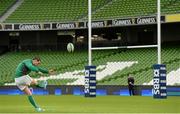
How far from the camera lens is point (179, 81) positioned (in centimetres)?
3988

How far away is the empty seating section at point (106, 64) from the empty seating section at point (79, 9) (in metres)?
3.24

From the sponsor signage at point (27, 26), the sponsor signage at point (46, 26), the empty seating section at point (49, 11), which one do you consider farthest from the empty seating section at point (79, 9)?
the sponsor signage at point (46, 26)

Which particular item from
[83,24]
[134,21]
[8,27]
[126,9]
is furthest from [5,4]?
[134,21]

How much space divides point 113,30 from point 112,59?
5.23 m

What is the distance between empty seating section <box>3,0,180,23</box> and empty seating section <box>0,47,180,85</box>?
3.24m

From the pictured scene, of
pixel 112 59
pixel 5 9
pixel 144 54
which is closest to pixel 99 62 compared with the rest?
pixel 112 59

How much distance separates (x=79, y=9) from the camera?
52.8m

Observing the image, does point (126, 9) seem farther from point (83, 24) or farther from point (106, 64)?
point (106, 64)

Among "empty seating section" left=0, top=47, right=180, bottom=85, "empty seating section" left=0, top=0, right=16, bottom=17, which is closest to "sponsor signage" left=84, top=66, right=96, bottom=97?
"empty seating section" left=0, top=47, right=180, bottom=85

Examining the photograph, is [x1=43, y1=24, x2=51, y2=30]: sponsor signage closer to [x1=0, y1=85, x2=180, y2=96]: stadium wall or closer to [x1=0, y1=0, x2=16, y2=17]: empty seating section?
[x1=0, y1=0, x2=16, y2=17]: empty seating section

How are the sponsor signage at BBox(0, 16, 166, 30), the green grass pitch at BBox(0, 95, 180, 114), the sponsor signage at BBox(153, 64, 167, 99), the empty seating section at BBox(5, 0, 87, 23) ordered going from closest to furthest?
the green grass pitch at BBox(0, 95, 180, 114)
the sponsor signage at BBox(153, 64, 167, 99)
the sponsor signage at BBox(0, 16, 166, 30)
the empty seating section at BBox(5, 0, 87, 23)

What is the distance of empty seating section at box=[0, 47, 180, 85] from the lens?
4331cm

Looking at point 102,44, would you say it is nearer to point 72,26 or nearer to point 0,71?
point 72,26

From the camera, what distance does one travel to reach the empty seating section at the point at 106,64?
4331 cm
